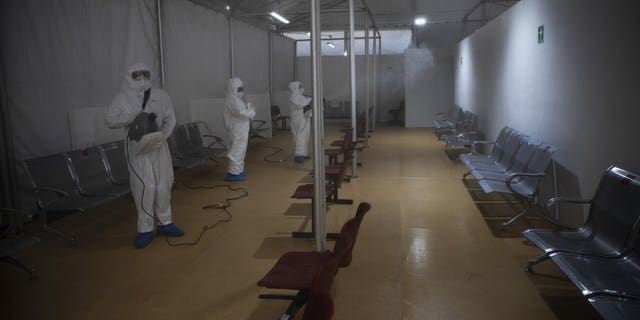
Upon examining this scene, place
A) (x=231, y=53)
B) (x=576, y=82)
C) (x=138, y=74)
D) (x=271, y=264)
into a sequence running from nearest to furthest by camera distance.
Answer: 1. (x=271, y=264)
2. (x=576, y=82)
3. (x=138, y=74)
4. (x=231, y=53)

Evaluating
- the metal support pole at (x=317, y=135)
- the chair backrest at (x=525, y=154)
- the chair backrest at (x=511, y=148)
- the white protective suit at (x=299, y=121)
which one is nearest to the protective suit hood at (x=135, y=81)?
the metal support pole at (x=317, y=135)

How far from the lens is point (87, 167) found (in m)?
4.57

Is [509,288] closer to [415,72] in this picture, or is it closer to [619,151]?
[619,151]

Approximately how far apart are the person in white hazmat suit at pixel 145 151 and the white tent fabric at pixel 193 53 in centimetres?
313

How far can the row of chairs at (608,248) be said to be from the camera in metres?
2.08

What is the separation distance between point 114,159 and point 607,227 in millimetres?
4440

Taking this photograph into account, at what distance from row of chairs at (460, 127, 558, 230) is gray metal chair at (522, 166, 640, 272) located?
34.2 inches

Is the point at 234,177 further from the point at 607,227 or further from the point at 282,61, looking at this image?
the point at 282,61

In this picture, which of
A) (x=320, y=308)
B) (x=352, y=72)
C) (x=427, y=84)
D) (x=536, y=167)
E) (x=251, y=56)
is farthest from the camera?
(x=427, y=84)

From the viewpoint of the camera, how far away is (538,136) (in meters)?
4.57

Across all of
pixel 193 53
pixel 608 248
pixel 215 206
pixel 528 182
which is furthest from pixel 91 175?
pixel 608 248

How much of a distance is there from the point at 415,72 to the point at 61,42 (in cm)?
918

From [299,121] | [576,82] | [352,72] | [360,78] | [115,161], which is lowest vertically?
[115,161]

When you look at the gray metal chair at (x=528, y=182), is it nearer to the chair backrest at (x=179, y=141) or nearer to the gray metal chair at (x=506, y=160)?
the gray metal chair at (x=506, y=160)
